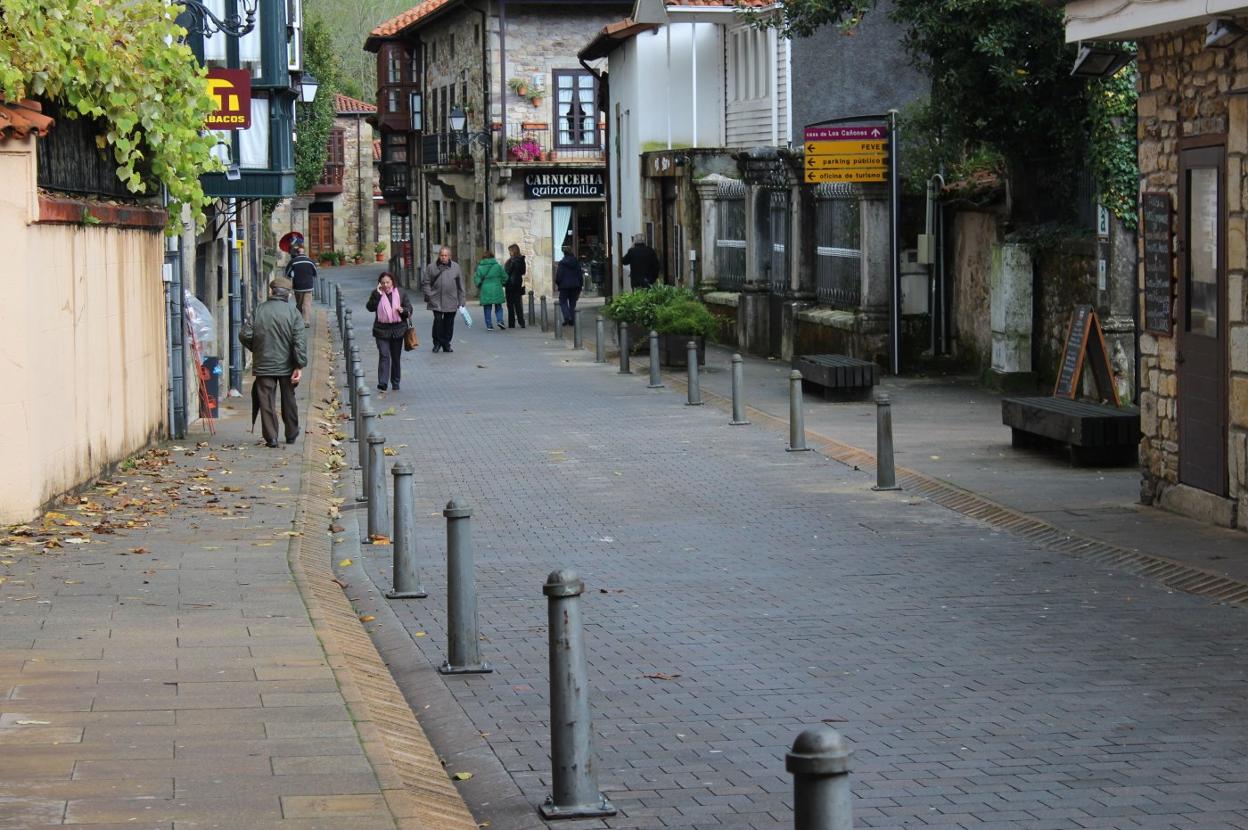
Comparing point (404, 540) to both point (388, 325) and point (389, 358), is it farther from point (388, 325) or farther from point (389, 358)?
point (389, 358)

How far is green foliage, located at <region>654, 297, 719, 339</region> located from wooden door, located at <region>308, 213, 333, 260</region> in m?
63.7

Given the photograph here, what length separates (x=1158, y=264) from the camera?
1310cm

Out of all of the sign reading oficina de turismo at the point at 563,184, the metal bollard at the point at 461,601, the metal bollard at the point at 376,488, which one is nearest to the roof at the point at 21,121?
the metal bollard at the point at 376,488

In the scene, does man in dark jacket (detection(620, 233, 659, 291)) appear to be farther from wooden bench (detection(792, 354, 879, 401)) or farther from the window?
the window

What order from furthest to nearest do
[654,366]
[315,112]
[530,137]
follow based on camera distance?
[315,112]
[530,137]
[654,366]

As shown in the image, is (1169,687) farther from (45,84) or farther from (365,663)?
(45,84)

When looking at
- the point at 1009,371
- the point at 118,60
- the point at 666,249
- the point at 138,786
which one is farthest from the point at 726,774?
the point at 666,249

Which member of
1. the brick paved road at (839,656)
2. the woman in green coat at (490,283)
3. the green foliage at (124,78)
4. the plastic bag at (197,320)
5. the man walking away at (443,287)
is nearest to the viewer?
the brick paved road at (839,656)

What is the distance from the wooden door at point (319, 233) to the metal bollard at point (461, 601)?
271ft

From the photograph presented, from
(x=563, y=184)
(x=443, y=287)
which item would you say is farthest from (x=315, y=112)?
(x=443, y=287)

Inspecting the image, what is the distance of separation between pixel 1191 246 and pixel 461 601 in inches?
268

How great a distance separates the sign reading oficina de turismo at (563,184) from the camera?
174 feet

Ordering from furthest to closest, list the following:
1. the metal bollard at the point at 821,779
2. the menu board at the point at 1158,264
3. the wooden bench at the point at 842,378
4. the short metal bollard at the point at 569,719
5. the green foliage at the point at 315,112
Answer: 1. the green foliage at the point at 315,112
2. the wooden bench at the point at 842,378
3. the menu board at the point at 1158,264
4. the short metal bollard at the point at 569,719
5. the metal bollard at the point at 821,779

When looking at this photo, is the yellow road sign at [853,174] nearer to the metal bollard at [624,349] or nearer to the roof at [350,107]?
the metal bollard at [624,349]
